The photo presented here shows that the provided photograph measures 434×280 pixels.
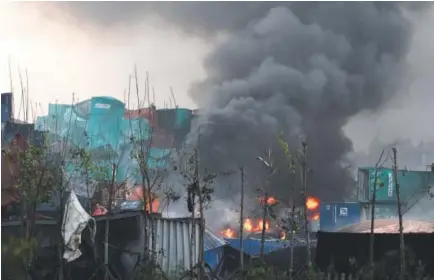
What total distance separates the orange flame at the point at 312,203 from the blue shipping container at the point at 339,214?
4 cm

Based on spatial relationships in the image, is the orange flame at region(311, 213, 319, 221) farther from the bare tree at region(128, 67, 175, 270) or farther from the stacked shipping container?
the bare tree at region(128, 67, 175, 270)

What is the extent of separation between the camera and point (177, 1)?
4.67 m

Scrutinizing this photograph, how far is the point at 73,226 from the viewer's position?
492 cm

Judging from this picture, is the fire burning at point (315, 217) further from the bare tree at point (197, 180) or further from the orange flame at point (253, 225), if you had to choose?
the bare tree at point (197, 180)

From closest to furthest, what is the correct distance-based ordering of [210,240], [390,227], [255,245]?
[390,227] < [255,245] < [210,240]

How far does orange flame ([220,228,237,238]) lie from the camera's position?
4.82 metres

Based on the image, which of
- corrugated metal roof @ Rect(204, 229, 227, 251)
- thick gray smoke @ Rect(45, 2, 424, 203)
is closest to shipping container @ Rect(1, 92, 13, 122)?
thick gray smoke @ Rect(45, 2, 424, 203)

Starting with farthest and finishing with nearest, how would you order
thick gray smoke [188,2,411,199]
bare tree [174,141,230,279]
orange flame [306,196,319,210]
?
bare tree [174,141,230,279] < orange flame [306,196,319,210] < thick gray smoke [188,2,411,199]

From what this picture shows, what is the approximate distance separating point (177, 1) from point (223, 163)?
1211 mm

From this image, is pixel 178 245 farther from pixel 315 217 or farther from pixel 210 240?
pixel 315 217

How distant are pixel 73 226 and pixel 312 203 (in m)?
1.78

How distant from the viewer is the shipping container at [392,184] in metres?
4.68

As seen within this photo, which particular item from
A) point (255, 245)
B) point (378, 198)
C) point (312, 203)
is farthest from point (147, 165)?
point (378, 198)

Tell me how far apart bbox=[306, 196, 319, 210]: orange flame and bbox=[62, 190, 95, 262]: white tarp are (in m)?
1.60
